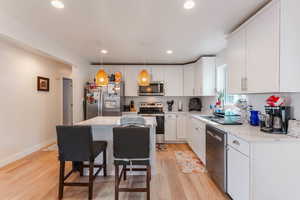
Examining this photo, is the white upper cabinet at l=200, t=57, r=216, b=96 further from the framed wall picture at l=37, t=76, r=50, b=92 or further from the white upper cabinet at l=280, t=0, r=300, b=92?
the framed wall picture at l=37, t=76, r=50, b=92

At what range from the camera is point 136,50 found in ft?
12.0

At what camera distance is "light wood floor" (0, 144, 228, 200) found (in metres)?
2.11

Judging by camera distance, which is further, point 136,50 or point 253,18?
point 136,50

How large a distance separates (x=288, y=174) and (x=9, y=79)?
469 cm

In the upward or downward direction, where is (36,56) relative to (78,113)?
upward

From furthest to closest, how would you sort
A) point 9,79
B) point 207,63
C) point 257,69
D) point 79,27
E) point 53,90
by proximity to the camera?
1. point 53,90
2. point 207,63
3. point 9,79
4. point 79,27
5. point 257,69

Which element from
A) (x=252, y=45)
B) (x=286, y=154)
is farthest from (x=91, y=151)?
(x=252, y=45)

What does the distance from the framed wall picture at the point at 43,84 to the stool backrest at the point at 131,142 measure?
125 inches

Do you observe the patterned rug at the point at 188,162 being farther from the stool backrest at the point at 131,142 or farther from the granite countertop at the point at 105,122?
the stool backrest at the point at 131,142

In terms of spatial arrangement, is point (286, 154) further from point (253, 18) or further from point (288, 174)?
point (253, 18)

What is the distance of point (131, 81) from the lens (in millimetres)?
4812

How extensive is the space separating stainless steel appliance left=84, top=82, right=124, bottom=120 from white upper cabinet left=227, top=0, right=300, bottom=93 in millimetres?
3140

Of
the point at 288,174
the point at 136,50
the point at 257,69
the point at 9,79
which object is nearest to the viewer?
the point at 288,174

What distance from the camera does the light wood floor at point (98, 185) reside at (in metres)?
2.11
